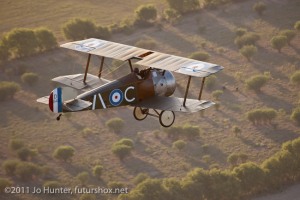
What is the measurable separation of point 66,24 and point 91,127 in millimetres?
21360

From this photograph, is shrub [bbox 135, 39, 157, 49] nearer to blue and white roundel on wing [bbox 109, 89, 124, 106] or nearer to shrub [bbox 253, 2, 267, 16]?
shrub [bbox 253, 2, 267, 16]

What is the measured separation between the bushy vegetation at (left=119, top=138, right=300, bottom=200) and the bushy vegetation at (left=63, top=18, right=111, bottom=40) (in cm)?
2844

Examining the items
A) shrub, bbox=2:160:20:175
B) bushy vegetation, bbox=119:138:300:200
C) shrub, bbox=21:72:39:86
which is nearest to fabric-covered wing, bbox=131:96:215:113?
bushy vegetation, bbox=119:138:300:200

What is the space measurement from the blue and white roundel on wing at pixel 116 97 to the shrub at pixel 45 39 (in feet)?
148

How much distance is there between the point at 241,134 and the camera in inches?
2712

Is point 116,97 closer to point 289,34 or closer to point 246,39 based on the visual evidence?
point 246,39

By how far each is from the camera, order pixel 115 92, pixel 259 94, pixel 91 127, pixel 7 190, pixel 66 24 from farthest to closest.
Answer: pixel 66 24 < pixel 259 94 < pixel 91 127 < pixel 7 190 < pixel 115 92

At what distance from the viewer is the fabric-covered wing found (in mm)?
38219

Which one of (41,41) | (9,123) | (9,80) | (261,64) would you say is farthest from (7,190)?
(261,64)

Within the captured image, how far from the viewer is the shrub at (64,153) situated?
63875mm

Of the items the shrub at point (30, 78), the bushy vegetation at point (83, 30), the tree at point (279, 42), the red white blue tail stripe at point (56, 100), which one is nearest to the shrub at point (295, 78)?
the tree at point (279, 42)

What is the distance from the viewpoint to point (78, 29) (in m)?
86.2

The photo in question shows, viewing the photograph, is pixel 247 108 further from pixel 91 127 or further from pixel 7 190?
pixel 7 190

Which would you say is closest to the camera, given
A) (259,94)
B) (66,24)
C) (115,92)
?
(115,92)
